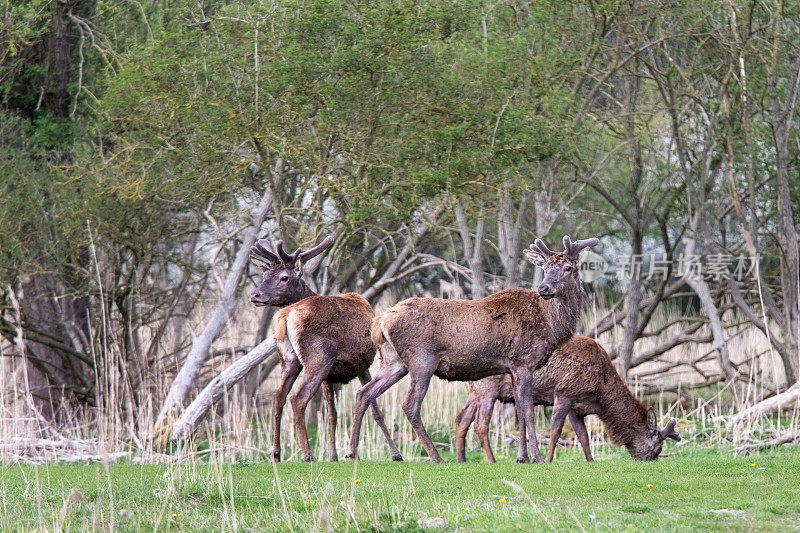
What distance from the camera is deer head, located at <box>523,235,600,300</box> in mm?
10938

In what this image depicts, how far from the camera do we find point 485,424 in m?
12.1

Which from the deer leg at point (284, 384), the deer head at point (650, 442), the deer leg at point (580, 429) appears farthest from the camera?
the deer leg at point (580, 429)

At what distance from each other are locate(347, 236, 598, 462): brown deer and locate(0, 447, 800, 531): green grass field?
83 cm

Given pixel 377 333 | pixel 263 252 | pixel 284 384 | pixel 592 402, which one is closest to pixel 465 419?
pixel 592 402

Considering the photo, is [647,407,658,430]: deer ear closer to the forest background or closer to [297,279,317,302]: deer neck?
the forest background

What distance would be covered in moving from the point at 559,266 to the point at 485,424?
2255 millimetres

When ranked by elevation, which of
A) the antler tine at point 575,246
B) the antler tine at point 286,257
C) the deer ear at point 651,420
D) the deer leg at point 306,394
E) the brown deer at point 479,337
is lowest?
the deer ear at point 651,420

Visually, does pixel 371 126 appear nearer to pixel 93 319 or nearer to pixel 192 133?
pixel 192 133

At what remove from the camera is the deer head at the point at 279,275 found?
41.0 feet

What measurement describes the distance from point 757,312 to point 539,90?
22.9 ft

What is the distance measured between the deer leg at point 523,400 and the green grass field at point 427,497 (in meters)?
0.52

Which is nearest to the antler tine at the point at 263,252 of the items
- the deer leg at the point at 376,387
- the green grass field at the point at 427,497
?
the deer leg at the point at 376,387

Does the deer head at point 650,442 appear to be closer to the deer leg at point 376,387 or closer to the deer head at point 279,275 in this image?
the deer leg at point 376,387

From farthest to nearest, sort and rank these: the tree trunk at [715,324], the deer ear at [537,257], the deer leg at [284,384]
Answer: the tree trunk at [715,324], the deer leg at [284,384], the deer ear at [537,257]
